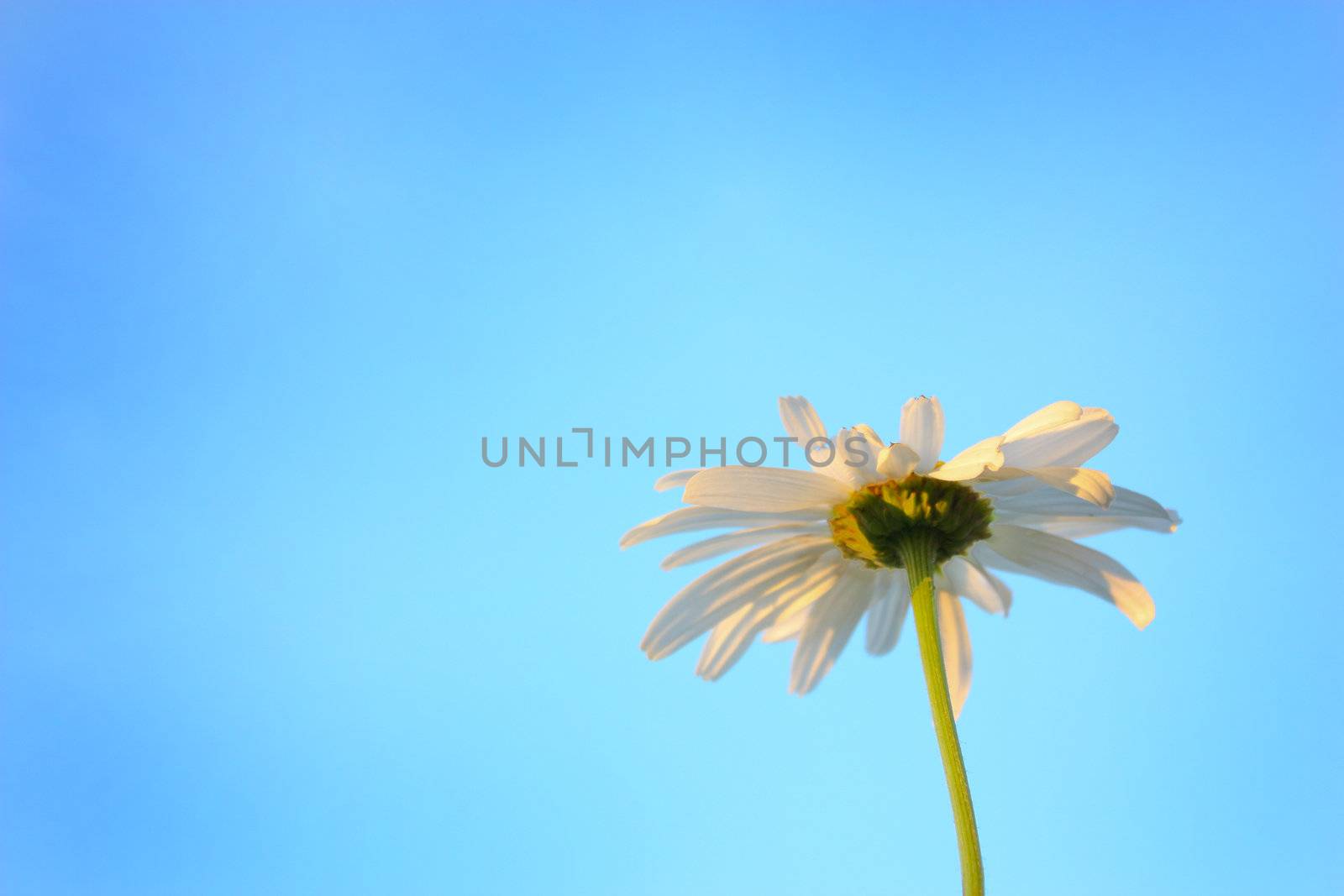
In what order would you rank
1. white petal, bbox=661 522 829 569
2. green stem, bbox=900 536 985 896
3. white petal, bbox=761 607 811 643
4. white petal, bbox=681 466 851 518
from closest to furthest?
green stem, bbox=900 536 985 896 → white petal, bbox=681 466 851 518 → white petal, bbox=661 522 829 569 → white petal, bbox=761 607 811 643

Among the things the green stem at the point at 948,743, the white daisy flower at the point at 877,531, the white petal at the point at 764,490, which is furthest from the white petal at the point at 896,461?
the green stem at the point at 948,743

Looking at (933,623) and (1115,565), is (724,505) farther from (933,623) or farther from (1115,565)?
(1115,565)

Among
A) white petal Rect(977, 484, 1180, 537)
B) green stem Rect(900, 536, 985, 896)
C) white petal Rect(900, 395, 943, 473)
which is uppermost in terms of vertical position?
white petal Rect(900, 395, 943, 473)

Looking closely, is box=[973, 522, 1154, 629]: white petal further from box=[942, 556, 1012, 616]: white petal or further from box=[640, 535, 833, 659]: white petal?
box=[640, 535, 833, 659]: white petal

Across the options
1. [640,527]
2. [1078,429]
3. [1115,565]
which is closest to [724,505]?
[640,527]

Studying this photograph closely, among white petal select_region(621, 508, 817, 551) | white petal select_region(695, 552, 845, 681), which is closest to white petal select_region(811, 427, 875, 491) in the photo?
white petal select_region(621, 508, 817, 551)

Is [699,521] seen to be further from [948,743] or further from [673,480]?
[948,743]

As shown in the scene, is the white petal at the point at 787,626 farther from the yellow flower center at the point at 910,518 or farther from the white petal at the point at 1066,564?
the white petal at the point at 1066,564
